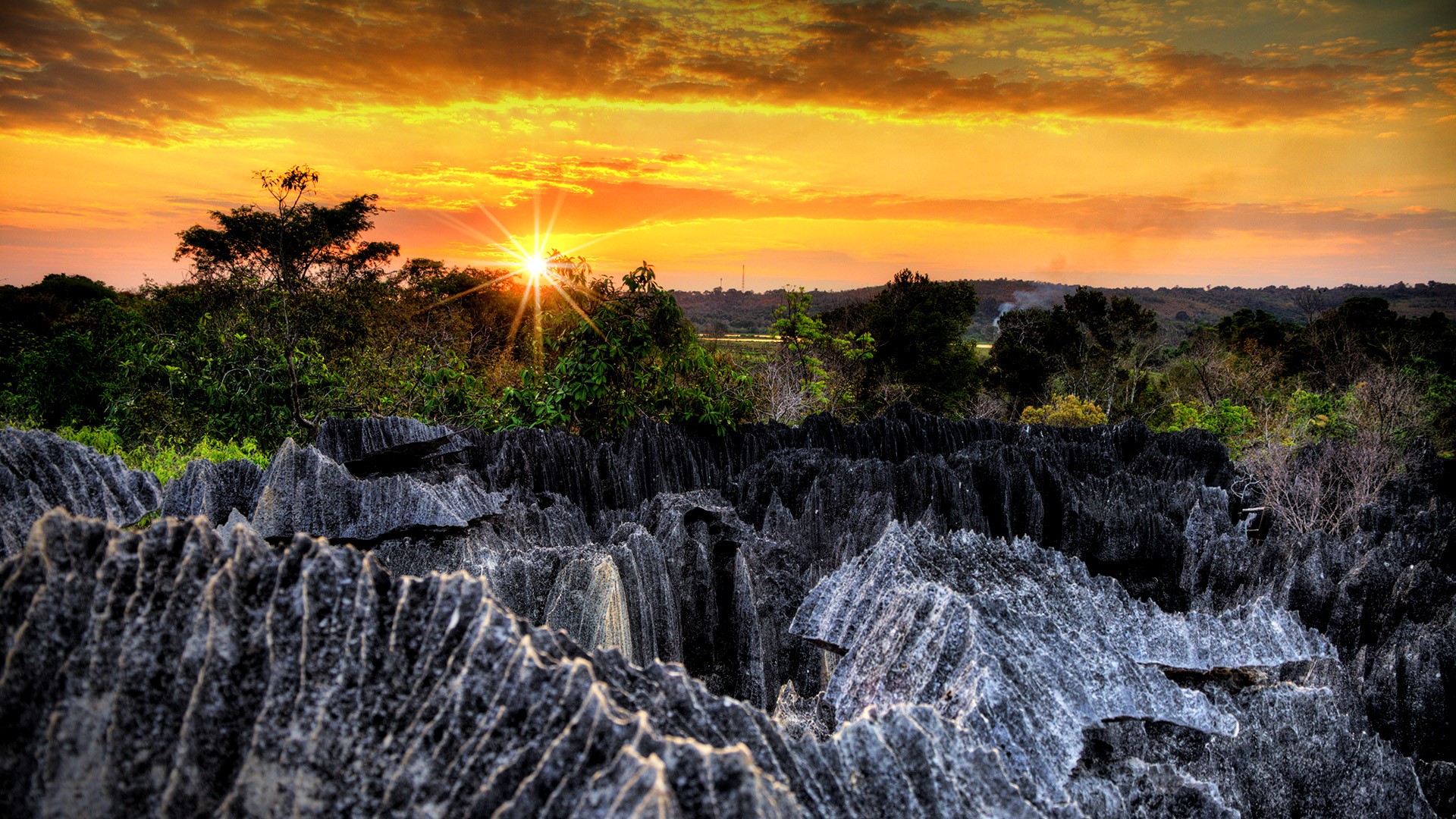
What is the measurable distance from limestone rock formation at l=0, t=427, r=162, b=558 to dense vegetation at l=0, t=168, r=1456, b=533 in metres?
5.90

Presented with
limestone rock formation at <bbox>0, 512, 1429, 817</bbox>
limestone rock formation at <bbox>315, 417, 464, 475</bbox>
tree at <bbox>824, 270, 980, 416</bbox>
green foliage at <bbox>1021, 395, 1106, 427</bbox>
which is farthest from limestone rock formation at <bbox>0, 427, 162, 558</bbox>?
tree at <bbox>824, 270, 980, 416</bbox>

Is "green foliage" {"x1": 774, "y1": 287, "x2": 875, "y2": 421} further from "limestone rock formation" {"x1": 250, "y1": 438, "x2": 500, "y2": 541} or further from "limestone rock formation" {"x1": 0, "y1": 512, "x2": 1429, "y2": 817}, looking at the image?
"limestone rock formation" {"x1": 0, "y1": 512, "x2": 1429, "y2": 817}

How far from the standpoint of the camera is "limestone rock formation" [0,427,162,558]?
307cm

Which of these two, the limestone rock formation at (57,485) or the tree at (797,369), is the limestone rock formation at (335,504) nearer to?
the limestone rock formation at (57,485)

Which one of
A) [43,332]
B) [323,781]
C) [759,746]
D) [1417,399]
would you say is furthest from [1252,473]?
[43,332]

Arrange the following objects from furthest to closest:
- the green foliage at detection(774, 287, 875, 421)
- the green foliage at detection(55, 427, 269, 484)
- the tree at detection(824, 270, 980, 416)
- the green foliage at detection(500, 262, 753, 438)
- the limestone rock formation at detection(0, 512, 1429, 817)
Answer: the tree at detection(824, 270, 980, 416) < the green foliage at detection(774, 287, 875, 421) < the green foliage at detection(55, 427, 269, 484) < the green foliage at detection(500, 262, 753, 438) < the limestone rock formation at detection(0, 512, 1429, 817)

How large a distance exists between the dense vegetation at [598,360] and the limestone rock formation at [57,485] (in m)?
5.90

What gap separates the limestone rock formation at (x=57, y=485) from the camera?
10.1ft

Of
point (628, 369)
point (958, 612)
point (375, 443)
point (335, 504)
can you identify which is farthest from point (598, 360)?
point (958, 612)

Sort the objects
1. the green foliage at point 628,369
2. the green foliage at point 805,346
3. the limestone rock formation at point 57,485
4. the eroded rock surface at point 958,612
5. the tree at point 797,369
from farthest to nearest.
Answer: the green foliage at point 805,346
the tree at point 797,369
the green foliage at point 628,369
the limestone rock formation at point 57,485
the eroded rock surface at point 958,612

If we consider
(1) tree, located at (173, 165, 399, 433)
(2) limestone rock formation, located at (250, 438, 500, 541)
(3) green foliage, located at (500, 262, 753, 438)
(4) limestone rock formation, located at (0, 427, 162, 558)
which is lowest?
(2) limestone rock formation, located at (250, 438, 500, 541)

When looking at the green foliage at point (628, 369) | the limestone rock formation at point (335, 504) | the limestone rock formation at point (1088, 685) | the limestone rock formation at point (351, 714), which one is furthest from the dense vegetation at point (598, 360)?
the limestone rock formation at point (351, 714)

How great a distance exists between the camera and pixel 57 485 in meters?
3.45

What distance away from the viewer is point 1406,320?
47656 millimetres
